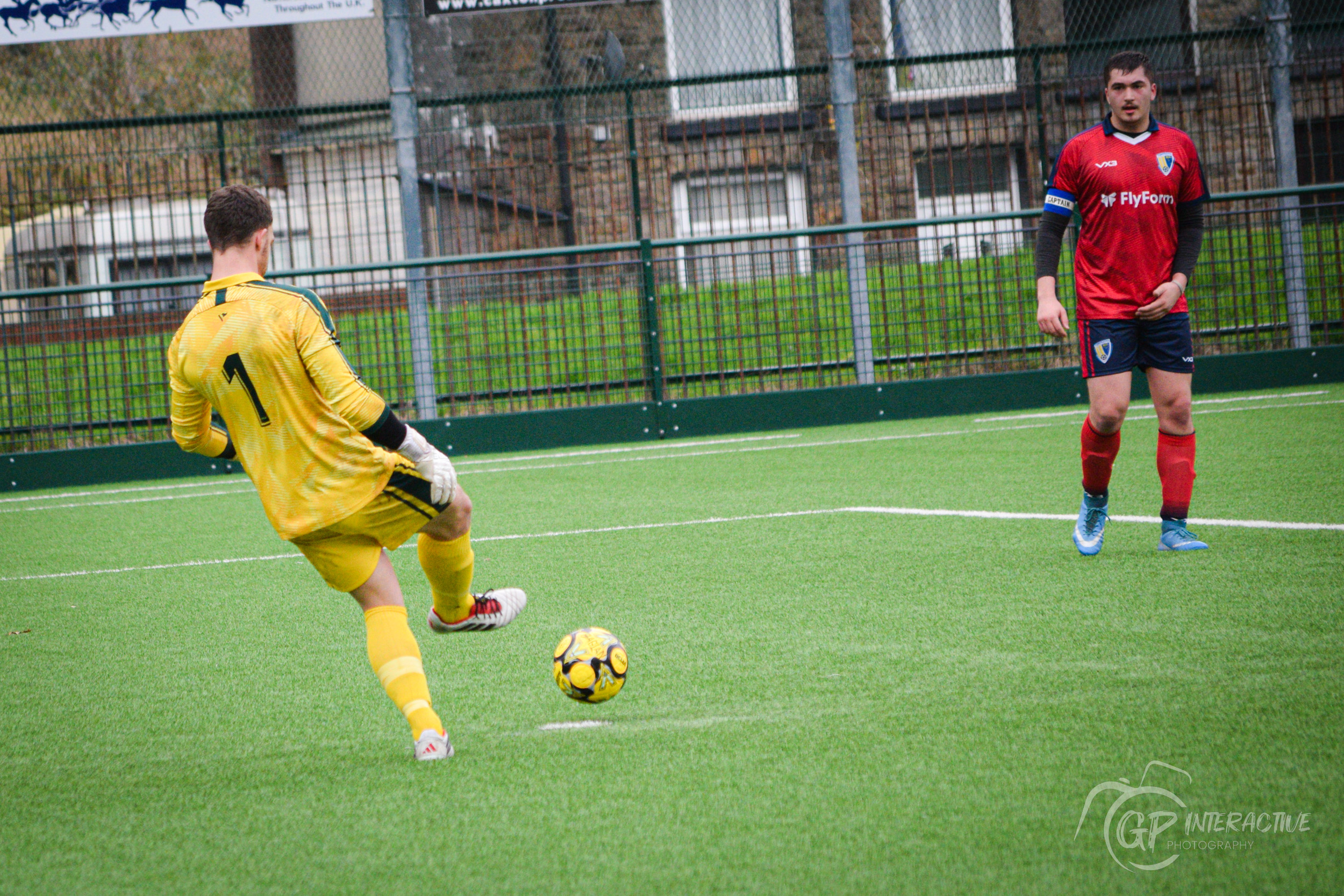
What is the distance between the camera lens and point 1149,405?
9.80 metres

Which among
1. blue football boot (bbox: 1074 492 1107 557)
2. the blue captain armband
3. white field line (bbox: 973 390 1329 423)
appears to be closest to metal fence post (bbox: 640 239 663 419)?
white field line (bbox: 973 390 1329 423)

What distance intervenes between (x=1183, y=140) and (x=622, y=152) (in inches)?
344

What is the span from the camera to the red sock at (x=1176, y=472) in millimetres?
4750

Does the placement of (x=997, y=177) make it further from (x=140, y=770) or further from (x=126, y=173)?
(x=140, y=770)

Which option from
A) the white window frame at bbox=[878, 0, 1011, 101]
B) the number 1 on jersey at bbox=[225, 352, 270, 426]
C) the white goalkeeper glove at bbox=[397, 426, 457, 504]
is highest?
the white window frame at bbox=[878, 0, 1011, 101]

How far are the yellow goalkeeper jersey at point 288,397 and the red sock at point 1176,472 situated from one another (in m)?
3.17

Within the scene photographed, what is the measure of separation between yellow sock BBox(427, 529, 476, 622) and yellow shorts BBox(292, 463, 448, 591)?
0.14 m

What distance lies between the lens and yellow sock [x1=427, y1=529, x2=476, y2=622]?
335 cm

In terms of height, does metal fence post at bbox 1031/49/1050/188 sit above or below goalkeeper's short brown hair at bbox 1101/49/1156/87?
above

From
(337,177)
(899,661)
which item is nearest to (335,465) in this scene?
(899,661)

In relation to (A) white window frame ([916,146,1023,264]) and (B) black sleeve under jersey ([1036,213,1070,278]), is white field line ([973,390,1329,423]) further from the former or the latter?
(B) black sleeve under jersey ([1036,213,1070,278])

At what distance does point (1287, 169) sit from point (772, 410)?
17.1ft

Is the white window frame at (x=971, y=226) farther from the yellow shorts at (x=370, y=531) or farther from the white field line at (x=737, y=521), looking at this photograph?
the yellow shorts at (x=370, y=531)

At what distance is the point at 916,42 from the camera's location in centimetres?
1341
